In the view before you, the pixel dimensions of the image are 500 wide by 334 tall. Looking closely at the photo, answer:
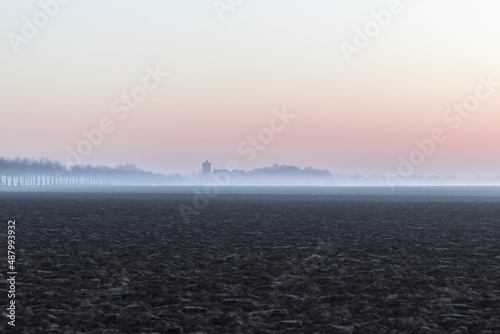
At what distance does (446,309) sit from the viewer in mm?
13805

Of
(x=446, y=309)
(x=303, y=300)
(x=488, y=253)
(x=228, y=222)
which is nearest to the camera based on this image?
(x=446, y=309)

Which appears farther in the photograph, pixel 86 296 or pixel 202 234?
pixel 202 234

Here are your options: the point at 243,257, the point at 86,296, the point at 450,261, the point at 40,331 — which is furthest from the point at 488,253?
the point at 40,331

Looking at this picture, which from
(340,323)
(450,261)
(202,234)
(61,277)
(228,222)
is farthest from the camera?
(228,222)

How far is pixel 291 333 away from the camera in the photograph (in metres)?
11.6

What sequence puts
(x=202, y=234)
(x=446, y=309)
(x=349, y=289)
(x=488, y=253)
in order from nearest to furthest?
(x=446, y=309), (x=349, y=289), (x=488, y=253), (x=202, y=234)

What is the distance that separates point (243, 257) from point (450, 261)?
8082mm

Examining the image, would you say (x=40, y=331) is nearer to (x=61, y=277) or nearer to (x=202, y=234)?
(x=61, y=277)

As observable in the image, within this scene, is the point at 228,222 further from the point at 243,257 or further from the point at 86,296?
the point at 86,296

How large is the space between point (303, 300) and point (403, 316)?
2762 millimetres

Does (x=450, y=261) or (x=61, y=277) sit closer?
(x=61, y=277)

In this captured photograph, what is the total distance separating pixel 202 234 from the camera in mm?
32656

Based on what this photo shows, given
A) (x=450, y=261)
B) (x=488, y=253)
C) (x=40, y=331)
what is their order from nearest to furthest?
(x=40, y=331), (x=450, y=261), (x=488, y=253)

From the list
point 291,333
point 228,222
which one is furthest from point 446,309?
point 228,222
